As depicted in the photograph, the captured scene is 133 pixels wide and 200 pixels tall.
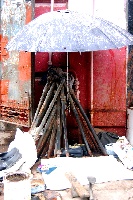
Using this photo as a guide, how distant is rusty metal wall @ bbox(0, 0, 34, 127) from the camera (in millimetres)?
5098

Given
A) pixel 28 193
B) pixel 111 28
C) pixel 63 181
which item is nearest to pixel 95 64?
pixel 111 28

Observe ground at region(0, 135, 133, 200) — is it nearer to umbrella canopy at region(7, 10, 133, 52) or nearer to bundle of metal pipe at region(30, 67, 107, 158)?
bundle of metal pipe at region(30, 67, 107, 158)

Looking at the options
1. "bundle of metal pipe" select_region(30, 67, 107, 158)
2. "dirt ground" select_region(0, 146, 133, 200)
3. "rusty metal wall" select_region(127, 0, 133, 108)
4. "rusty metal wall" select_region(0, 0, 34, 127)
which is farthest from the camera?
"rusty metal wall" select_region(127, 0, 133, 108)

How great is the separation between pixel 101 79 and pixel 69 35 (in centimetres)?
155

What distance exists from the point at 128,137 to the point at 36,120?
4.98ft

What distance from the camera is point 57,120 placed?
4.90 meters

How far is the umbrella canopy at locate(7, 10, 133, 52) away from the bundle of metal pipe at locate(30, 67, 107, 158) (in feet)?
2.95

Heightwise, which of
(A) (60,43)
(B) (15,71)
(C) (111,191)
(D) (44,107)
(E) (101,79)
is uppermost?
(A) (60,43)

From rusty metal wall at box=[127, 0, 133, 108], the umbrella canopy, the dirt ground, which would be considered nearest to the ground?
the dirt ground

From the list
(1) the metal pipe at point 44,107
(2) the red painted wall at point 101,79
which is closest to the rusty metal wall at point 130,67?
(2) the red painted wall at point 101,79

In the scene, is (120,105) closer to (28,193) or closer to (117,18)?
(117,18)

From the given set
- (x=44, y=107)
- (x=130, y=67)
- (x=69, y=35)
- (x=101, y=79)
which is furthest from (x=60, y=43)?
(x=130, y=67)

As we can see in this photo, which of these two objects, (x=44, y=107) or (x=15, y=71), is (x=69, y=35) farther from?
(x=15, y=71)

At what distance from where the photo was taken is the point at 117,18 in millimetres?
5402
